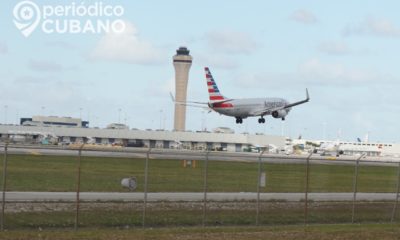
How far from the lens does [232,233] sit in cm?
2442

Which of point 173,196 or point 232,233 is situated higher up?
point 173,196

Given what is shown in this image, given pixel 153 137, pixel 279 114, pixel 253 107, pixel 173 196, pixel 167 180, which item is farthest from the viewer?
pixel 153 137

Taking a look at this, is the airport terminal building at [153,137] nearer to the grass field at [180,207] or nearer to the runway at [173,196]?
the grass field at [180,207]

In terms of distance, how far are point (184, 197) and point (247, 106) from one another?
6509 cm

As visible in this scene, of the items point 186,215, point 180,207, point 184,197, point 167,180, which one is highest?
point 167,180

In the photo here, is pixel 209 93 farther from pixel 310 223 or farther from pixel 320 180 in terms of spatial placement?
pixel 310 223

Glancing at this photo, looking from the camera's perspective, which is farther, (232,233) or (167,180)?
(167,180)

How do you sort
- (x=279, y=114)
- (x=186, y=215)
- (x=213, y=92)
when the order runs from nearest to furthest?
(x=186, y=215) < (x=279, y=114) < (x=213, y=92)

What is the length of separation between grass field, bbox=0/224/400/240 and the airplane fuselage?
2695 inches

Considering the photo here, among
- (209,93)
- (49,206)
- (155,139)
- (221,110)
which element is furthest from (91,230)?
(155,139)

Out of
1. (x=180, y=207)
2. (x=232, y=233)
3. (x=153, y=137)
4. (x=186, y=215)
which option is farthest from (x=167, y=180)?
(x=153, y=137)

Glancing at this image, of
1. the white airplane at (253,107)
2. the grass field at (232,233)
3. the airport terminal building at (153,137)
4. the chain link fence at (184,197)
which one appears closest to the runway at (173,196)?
the chain link fence at (184,197)

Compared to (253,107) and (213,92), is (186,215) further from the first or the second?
(213,92)

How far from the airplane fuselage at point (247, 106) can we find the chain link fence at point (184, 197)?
160 feet
